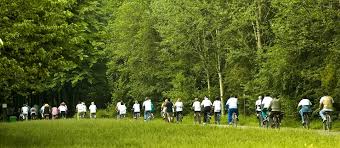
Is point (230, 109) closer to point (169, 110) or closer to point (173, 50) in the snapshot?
point (169, 110)

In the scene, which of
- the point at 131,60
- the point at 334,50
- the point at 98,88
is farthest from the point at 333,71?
the point at 98,88

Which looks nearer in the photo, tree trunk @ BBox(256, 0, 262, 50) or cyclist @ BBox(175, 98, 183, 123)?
cyclist @ BBox(175, 98, 183, 123)

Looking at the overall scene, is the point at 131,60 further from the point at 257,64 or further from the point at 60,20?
the point at 60,20

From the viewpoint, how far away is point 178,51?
55.9 metres

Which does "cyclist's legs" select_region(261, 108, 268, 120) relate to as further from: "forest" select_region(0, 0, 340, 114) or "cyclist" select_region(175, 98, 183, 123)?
"cyclist" select_region(175, 98, 183, 123)

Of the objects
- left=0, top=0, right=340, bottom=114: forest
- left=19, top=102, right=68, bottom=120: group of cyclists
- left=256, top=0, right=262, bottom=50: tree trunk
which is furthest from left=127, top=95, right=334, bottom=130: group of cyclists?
left=19, top=102, right=68, bottom=120: group of cyclists

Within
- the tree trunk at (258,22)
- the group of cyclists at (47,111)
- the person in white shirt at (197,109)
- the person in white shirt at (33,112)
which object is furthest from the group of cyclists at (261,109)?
the person in white shirt at (33,112)

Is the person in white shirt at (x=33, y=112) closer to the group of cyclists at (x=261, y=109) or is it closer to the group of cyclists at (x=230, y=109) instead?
the group of cyclists at (x=230, y=109)

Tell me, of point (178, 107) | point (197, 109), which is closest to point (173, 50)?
point (178, 107)

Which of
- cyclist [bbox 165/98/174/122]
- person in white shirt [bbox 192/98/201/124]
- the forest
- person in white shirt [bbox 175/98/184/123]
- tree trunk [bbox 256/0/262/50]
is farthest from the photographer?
tree trunk [bbox 256/0/262/50]

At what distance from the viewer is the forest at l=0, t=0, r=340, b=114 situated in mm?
23922

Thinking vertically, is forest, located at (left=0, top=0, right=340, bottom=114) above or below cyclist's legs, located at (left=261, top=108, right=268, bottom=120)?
above

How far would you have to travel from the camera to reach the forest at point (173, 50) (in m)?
23.9

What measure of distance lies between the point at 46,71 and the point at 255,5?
23.8 meters
